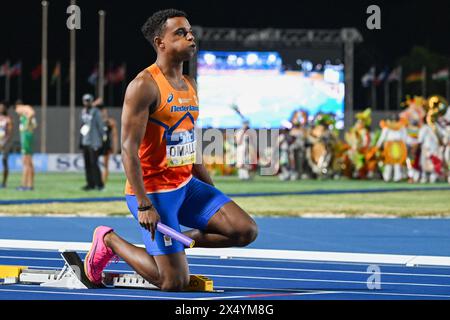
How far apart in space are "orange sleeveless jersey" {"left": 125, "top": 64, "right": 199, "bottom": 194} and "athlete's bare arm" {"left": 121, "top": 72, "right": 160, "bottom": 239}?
6.1 inches

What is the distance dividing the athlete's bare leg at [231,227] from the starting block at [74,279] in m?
0.40

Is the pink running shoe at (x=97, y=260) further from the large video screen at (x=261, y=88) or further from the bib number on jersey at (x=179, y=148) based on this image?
the large video screen at (x=261, y=88)

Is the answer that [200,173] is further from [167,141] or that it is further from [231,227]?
[167,141]

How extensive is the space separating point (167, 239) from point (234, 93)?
122 ft

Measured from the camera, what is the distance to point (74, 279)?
8.89 metres

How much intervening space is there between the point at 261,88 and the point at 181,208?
3725cm

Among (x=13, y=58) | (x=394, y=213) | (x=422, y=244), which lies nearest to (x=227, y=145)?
(x=394, y=213)

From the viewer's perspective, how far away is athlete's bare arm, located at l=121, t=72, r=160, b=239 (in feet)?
27.3

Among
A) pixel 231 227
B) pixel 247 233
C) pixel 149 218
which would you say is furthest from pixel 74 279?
pixel 247 233

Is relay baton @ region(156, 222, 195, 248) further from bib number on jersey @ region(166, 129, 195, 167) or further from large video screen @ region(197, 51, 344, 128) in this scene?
large video screen @ region(197, 51, 344, 128)

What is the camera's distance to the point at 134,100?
27.6 feet

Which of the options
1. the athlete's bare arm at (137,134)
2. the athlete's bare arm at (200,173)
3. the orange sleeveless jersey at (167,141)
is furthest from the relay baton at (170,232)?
the athlete's bare arm at (200,173)

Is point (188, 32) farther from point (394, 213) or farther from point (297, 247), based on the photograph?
point (394, 213)

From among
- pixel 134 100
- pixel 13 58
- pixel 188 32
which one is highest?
pixel 13 58
